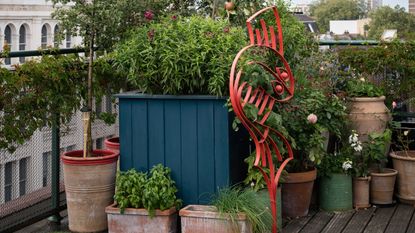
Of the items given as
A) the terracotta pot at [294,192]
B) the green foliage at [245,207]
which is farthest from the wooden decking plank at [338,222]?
the green foliage at [245,207]

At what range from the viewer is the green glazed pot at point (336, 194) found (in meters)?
5.94

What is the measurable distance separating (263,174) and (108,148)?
1.71 m

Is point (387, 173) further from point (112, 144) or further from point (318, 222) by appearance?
point (112, 144)

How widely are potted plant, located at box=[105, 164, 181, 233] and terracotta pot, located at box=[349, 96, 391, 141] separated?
2.10 meters

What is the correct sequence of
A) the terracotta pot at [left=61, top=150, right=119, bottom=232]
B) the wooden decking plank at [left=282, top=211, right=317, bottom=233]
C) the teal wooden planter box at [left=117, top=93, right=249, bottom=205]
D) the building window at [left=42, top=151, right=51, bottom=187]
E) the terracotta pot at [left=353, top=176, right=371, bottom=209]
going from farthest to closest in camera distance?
the terracotta pot at [left=353, top=176, right=371, bottom=209] → the building window at [left=42, top=151, right=51, bottom=187] → the wooden decking plank at [left=282, top=211, right=317, bottom=233] → the terracotta pot at [left=61, top=150, right=119, bottom=232] → the teal wooden planter box at [left=117, top=93, right=249, bottom=205]

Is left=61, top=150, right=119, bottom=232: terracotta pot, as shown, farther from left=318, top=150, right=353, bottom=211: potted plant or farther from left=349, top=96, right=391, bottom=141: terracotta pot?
left=349, top=96, right=391, bottom=141: terracotta pot

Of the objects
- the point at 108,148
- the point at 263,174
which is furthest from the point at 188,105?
the point at 108,148

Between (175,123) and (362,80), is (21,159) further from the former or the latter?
(362,80)

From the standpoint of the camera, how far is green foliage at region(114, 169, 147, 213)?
4.84 meters

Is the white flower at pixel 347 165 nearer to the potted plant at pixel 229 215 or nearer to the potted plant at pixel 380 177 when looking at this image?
the potted plant at pixel 380 177

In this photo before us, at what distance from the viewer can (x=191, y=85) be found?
16.3 ft

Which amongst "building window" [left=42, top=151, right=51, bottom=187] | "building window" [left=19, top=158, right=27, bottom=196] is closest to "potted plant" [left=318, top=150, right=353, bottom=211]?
"building window" [left=42, top=151, right=51, bottom=187]

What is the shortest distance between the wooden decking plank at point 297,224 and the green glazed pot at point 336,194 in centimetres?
24

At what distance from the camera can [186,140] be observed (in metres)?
5.00
